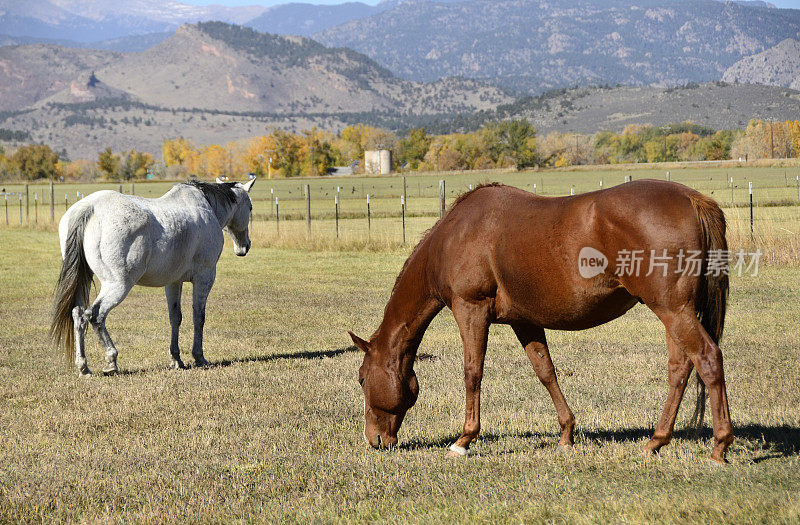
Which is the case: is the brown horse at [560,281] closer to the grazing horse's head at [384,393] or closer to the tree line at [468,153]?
the grazing horse's head at [384,393]

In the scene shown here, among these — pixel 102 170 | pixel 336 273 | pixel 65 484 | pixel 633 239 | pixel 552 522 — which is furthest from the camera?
pixel 102 170

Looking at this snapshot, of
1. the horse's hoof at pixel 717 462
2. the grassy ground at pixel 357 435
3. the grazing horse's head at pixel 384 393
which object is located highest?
the grazing horse's head at pixel 384 393

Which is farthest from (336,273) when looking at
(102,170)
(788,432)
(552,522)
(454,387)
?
(102,170)

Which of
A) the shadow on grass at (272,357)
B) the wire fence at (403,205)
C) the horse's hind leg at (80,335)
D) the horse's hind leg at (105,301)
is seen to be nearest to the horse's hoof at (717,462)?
the shadow on grass at (272,357)

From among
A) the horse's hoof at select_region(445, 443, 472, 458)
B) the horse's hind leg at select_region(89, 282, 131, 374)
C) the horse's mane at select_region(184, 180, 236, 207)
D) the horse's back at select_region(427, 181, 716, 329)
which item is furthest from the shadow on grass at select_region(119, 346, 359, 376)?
the horse's back at select_region(427, 181, 716, 329)

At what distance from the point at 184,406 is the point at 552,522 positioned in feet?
14.4

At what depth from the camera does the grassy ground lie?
4703mm

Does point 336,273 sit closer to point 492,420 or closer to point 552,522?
point 492,420

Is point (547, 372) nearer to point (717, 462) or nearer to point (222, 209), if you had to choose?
point (717, 462)

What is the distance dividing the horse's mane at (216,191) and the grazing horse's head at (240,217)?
0.24ft

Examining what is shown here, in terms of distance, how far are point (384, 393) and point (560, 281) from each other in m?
1.53

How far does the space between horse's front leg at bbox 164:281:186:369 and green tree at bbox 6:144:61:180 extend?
103 metres

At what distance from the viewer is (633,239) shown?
16.4 ft

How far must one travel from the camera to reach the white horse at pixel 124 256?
8602 millimetres
